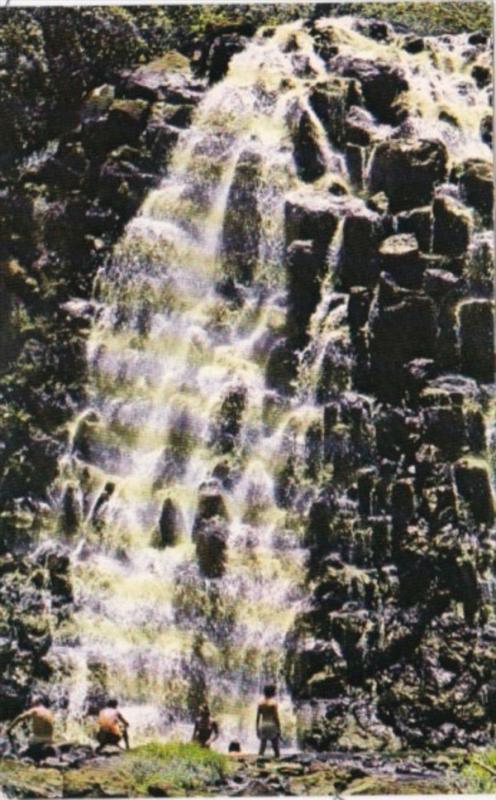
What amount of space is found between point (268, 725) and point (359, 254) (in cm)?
239

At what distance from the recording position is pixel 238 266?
28.3ft

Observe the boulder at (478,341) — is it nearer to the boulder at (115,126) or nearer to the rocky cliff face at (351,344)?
the rocky cliff face at (351,344)

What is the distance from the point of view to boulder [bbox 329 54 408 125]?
8.70m

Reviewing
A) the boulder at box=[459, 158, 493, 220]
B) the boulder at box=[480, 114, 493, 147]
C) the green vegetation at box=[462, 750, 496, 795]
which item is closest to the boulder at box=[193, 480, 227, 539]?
the green vegetation at box=[462, 750, 496, 795]

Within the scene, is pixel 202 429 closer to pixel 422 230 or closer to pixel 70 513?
pixel 70 513

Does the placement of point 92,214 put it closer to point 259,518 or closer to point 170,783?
point 259,518

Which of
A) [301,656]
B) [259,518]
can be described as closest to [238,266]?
[259,518]

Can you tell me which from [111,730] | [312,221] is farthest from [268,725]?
[312,221]

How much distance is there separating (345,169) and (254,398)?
127cm

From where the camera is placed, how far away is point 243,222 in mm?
8703

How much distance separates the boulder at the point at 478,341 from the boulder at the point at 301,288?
2.48 feet

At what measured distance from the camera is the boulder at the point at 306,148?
28.5ft

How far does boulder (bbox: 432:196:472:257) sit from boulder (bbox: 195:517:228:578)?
1794mm

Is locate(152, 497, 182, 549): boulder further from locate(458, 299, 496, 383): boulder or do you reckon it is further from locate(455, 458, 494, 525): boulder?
locate(458, 299, 496, 383): boulder
